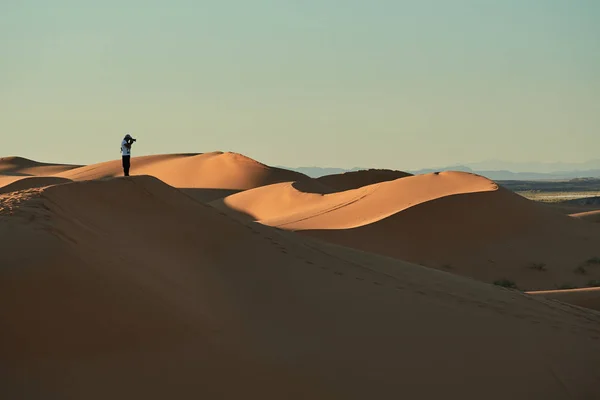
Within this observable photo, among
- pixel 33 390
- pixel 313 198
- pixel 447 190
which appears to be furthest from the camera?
pixel 313 198

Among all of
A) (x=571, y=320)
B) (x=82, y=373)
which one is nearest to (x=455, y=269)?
(x=571, y=320)

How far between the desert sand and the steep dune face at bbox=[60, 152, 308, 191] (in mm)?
37548

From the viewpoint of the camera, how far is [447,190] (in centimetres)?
2567

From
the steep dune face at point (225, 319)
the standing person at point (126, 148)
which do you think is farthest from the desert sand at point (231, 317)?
the standing person at point (126, 148)

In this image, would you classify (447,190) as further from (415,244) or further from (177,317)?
(177,317)

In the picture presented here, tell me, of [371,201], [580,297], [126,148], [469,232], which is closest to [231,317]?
[580,297]

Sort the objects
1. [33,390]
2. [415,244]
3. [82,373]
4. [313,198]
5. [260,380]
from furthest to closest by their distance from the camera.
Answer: [313,198]
[415,244]
[260,380]
[82,373]
[33,390]

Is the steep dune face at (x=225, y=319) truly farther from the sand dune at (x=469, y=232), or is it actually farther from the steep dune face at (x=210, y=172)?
the steep dune face at (x=210, y=172)

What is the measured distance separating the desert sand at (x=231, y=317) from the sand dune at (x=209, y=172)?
37519mm

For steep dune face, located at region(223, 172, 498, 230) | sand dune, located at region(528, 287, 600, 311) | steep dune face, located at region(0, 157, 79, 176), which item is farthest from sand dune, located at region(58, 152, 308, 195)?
sand dune, located at region(528, 287, 600, 311)

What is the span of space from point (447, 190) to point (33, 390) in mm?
21163

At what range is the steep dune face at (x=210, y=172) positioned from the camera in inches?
1949

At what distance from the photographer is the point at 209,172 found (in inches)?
2071

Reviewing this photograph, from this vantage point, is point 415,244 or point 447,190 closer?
point 415,244
